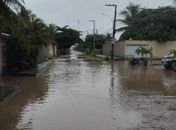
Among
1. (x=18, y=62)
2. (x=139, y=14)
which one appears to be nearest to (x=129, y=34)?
(x=139, y=14)

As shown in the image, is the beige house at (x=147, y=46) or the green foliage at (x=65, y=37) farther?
Answer: the green foliage at (x=65, y=37)

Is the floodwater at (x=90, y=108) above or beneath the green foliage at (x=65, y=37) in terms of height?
beneath

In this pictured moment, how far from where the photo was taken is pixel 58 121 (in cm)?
1180

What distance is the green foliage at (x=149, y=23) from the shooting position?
59.1m

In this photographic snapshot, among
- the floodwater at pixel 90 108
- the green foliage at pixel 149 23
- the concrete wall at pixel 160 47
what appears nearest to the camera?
the floodwater at pixel 90 108

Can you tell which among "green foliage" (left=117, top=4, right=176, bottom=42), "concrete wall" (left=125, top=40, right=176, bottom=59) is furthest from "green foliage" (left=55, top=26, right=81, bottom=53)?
"concrete wall" (left=125, top=40, right=176, bottom=59)

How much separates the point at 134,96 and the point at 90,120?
226 inches

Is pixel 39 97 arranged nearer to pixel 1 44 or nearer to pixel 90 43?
pixel 1 44

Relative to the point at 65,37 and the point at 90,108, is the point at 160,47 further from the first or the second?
the point at 90,108

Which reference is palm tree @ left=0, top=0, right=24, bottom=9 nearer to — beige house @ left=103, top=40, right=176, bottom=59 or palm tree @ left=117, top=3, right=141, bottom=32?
beige house @ left=103, top=40, right=176, bottom=59

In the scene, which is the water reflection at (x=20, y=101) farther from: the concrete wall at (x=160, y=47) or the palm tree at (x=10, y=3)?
the concrete wall at (x=160, y=47)

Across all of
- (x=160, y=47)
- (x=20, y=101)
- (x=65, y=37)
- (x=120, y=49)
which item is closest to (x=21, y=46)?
(x=20, y=101)

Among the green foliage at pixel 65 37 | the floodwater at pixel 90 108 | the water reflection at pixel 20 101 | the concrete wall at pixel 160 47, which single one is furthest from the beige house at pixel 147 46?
the floodwater at pixel 90 108

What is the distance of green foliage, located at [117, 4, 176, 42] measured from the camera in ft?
194
